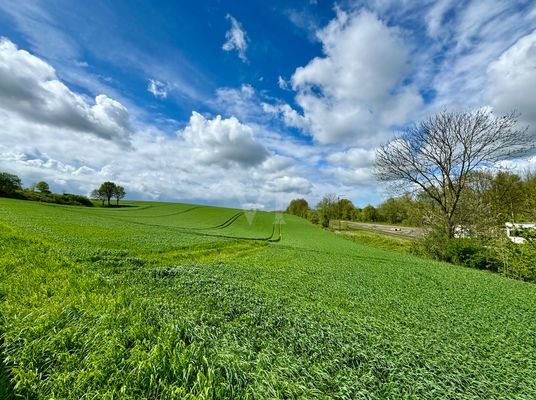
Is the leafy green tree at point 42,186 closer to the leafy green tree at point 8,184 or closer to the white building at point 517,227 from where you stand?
the leafy green tree at point 8,184

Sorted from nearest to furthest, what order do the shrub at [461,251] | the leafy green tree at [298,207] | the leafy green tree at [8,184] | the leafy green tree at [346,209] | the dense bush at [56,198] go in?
the shrub at [461,251]
the leafy green tree at [8,184]
the dense bush at [56,198]
the leafy green tree at [346,209]
the leafy green tree at [298,207]

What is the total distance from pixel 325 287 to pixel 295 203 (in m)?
97.4

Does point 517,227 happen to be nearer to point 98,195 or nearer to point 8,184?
point 8,184

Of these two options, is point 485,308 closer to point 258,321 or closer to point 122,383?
point 258,321

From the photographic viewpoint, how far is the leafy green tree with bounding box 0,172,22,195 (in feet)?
173

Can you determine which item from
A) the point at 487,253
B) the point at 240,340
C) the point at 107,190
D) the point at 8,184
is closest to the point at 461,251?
the point at 487,253

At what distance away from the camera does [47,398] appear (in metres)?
2.58

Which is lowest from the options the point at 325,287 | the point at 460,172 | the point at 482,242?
the point at 325,287

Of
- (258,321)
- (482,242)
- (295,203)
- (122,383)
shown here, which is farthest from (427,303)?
(295,203)

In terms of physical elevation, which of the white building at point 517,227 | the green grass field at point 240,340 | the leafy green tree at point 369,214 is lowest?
the green grass field at point 240,340

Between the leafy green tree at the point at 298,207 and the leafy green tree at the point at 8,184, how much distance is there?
87.8m

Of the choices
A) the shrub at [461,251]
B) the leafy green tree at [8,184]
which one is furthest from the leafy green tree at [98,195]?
the shrub at [461,251]

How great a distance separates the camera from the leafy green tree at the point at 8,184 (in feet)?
173

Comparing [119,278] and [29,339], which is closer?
[29,339]
